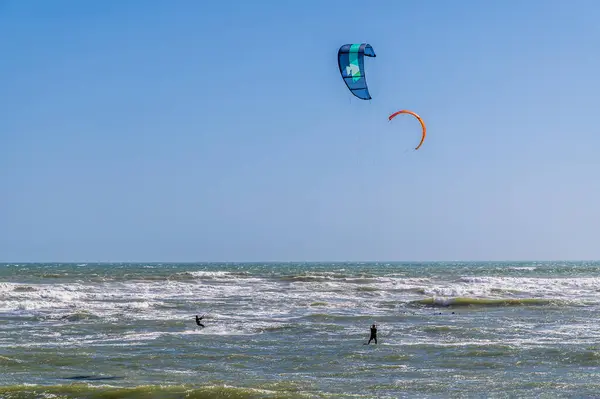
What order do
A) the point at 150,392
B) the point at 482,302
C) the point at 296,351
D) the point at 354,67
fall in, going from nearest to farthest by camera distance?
the point at 150,392 → the point at 296,351 → the point at 354,67 → the point at 482,302

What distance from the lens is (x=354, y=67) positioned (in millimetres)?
17469

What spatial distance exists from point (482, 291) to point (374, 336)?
2171 centimetres

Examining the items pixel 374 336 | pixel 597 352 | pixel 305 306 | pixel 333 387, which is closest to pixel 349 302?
pixel 305 306

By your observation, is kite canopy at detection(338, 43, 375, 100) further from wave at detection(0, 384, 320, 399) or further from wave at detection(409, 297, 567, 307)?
wave at detection(409, 297, 567, 307)

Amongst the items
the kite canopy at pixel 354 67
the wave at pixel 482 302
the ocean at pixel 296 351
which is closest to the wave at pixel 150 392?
the ocean at pixel 296 351

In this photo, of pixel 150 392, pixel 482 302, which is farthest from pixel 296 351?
pixel 482 302

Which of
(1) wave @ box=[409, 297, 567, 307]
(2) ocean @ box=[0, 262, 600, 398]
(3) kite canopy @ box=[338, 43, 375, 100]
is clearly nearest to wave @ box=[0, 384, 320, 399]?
(2) ocean @ box=[0, 262, 600, 398]

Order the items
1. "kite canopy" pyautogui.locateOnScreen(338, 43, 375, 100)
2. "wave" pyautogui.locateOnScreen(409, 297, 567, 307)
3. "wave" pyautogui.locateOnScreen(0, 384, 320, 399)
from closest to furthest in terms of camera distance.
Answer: "wave" pyautogui.locateOnScreen(0, 384, 320, 399) → "kite canopy" pyautogui.locateOnScreen(338, 43, 375, 100) → "wave" pyautogui.locateOnScreen(409, 297, 567, 307)

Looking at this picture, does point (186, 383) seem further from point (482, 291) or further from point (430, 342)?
point (482, 291)

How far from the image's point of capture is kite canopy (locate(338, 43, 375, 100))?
17.2 meters

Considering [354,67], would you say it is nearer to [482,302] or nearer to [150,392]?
[150,392]

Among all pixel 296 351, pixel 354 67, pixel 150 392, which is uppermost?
pixel 354 67

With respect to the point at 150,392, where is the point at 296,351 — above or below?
above

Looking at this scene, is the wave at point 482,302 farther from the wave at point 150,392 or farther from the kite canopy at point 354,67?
the wave at point 150,392
